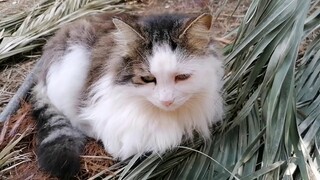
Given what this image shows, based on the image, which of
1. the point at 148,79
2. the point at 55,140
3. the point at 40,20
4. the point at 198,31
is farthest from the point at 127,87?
the point at 40,20

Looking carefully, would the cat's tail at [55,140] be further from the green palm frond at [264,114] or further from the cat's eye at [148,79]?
the cat's eye at [148,79]

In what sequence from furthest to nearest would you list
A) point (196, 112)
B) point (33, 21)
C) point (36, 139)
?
1. point (33, 21)
2. point (36, 139)
3. point (196, 112)

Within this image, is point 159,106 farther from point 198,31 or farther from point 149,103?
point 198,31

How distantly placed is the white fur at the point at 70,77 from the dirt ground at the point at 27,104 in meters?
0.18

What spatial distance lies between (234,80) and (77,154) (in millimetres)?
649

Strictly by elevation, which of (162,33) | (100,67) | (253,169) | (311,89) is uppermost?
(162,33)

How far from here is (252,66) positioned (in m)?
1.88

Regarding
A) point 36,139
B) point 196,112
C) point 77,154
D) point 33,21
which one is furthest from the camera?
point 33,21

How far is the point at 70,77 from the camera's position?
197cm

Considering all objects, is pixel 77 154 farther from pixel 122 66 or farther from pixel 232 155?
pixel 232 155

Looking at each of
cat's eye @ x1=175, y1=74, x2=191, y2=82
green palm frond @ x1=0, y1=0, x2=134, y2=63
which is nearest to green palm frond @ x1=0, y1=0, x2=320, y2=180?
cat's eye @ x1=175, y1=74, x2=191, y2=82

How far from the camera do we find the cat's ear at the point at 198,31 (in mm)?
1536

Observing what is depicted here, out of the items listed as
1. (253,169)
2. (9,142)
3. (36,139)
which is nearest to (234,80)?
(253,169)

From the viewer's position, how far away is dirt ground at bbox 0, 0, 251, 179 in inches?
76.4
